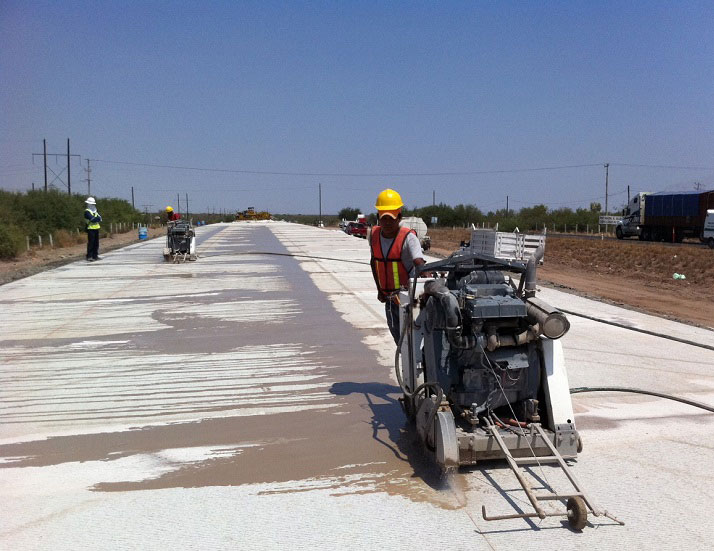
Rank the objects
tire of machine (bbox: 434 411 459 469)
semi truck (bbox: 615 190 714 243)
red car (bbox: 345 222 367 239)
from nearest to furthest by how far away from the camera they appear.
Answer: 1. tire of machine (bbox: 434 411 459 469)
2. semi truck (bbox: 615 190 714 243)
3. red car (bbox: 345 222 367 239)

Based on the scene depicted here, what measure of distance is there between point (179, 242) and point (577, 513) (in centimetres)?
2227

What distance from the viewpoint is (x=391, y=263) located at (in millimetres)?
6211

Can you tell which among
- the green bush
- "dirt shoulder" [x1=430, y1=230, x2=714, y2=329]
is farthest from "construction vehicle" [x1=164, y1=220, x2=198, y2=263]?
"dirt shoulder" [x1=430, y1=230, x2=714, y2=329]

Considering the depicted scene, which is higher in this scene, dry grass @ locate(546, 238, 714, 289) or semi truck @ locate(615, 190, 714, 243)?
semi truck @ locate(615, 190, 714, 243)

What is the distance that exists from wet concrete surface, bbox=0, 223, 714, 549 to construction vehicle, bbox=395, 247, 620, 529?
29 centimetres

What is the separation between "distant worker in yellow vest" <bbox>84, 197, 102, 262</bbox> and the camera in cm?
2315

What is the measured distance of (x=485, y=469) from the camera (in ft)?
16.6

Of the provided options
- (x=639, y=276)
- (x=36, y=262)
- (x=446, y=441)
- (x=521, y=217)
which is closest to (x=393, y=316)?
(x=446, y=441)

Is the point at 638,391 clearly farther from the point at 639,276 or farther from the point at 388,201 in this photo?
the point at 639,276

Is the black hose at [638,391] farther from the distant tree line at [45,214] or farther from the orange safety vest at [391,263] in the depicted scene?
the distant tree line at [45,214]

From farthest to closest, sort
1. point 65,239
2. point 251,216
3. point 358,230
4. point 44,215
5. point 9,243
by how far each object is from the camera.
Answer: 1. point 251,216
2. point 358,230
3. point 44,215
4. point 65,239
5. point 9,243

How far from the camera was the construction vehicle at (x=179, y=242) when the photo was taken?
24.4 metres

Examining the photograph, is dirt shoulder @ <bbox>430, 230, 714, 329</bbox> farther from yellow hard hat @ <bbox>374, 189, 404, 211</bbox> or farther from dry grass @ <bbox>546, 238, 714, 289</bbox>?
yellow hard hat @ <bbox>374, 189, 404, 211</bbox>

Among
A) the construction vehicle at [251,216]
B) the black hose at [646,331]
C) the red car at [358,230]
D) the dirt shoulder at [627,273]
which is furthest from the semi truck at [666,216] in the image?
the construction vehicle at [251,216]
